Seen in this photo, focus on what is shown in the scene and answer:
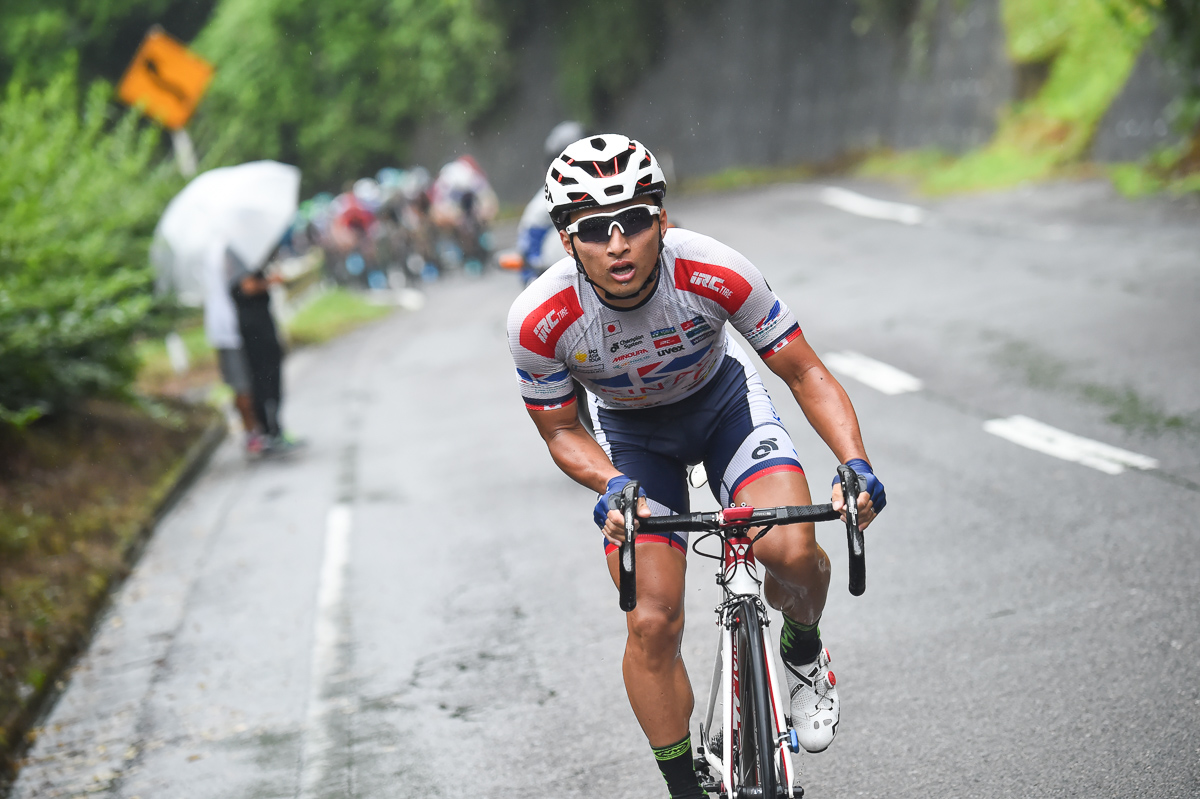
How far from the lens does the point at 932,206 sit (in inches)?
754

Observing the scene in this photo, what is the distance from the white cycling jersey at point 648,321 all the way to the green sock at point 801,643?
0.87 meters

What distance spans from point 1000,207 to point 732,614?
1515cm

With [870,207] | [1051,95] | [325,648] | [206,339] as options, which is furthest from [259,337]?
[1051,95]

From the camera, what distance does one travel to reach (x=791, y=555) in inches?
146

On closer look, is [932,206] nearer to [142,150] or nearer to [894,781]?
[142,150]

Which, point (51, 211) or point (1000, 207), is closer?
point (51, 211)

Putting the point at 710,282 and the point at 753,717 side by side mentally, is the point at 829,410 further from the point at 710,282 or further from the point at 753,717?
the point at 753,717

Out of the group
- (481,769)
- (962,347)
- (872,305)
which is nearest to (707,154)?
(872,305)

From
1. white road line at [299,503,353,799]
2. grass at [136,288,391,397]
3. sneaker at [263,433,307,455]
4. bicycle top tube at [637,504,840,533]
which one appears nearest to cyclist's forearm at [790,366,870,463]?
bicycle top tube at [637,504,840,533]

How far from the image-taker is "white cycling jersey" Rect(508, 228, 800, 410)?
12.6 feet

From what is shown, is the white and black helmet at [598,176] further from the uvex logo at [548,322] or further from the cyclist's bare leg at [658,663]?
the cyclist's bare leg at [658,663]

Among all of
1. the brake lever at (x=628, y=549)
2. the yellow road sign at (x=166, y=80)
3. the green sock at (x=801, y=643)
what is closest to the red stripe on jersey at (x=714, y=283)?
the brake lever at (x=628, y=549)

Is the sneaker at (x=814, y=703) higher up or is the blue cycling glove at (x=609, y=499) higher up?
the blue cycling glove at (x=609, y=499)

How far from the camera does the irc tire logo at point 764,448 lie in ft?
13.0
